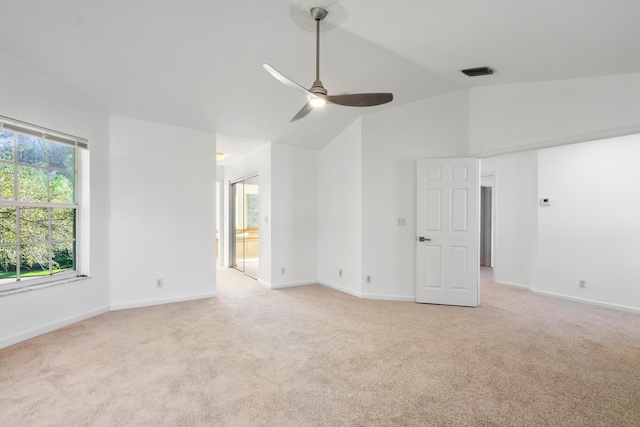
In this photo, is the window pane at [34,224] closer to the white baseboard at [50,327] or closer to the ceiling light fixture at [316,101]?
the white baseboard at [50,327]

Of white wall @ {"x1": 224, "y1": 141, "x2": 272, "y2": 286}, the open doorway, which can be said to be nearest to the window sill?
white wall @ {"x1": 224, "y1": 141, "x2": 272, "y2": 286}

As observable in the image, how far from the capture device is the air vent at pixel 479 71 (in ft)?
11.3

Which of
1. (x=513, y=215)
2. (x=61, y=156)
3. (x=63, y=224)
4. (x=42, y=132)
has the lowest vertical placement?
(x=63, y=224)

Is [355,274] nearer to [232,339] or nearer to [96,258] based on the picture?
[232,339]

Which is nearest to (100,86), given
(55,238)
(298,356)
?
(55,238)

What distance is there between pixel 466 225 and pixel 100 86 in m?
A: 4.72

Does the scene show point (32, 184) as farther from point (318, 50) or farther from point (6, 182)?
point (318, 50)

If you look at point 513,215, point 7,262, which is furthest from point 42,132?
point 513,215

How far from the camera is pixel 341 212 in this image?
5.20 m

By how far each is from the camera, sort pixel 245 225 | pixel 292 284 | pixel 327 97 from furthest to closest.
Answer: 1. pixel 245 225
2. pixel 292 284
3. pixel 327 97

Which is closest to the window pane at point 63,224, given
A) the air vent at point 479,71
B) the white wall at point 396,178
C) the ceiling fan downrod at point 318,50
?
the ceiling fan downrod at point 318,50

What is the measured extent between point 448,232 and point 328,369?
8.84 feet

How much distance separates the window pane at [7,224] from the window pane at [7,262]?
0.30 ft

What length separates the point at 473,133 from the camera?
423cm
